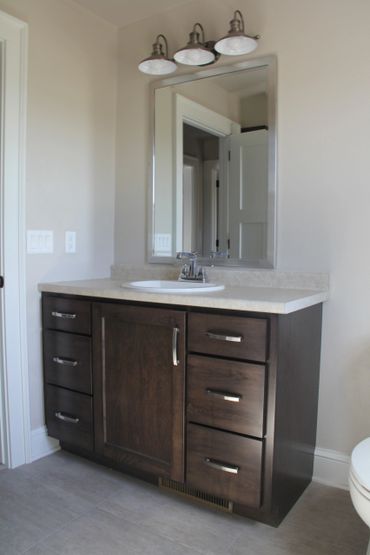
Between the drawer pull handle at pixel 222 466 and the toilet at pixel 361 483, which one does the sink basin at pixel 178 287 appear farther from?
the toilet at pixel 361 483

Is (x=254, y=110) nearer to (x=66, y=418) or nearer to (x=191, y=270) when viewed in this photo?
(x=191, y=270)

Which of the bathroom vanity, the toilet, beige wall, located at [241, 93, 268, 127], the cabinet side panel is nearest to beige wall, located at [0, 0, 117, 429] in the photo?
the bathroom vanity

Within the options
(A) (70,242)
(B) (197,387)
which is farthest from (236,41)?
(B) (197,387)

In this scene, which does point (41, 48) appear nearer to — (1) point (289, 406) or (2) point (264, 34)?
(2) point (264, 34)

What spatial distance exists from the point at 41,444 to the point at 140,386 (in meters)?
0.75

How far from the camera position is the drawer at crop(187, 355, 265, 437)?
1.56 meters

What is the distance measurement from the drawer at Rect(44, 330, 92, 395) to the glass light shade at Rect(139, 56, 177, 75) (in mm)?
1381

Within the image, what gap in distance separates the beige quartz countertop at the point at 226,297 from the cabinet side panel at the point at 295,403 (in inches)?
2.0

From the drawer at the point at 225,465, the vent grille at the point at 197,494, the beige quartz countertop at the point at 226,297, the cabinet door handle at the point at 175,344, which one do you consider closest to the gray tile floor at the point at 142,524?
the vent grille at the point at 197,494

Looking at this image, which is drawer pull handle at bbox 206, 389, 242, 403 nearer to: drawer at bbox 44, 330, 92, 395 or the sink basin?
the sink basin

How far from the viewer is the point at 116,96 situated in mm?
2588

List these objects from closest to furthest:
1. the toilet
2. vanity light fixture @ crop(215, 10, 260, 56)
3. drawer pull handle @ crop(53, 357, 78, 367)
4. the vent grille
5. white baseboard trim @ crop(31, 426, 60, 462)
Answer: the toilet
the vent grille
vanity light fixture @ crop(215, 10, 260, 56)
drawer pull handle @ crop(53, 357, 78, 367)
white baseboard trim @ crop(31, 426, 60, 462)

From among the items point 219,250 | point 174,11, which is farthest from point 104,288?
point 174,11

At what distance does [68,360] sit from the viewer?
6.86ft
